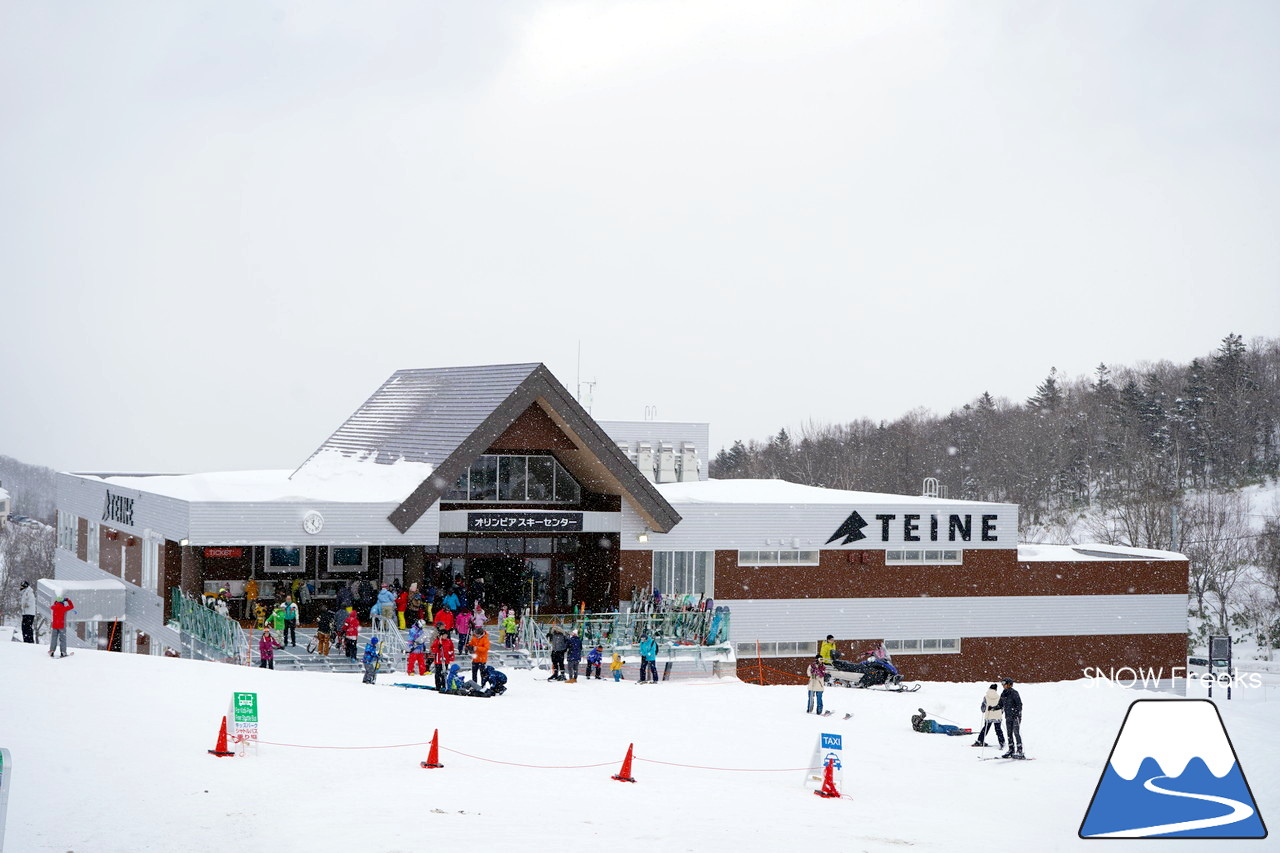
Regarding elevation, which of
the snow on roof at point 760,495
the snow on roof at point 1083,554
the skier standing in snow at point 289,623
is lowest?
the skier standing in snow at point 289,623

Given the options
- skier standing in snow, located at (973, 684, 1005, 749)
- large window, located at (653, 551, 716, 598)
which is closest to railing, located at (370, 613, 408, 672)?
large window, located at (653, 551, 716, 598)

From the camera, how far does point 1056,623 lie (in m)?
39.8

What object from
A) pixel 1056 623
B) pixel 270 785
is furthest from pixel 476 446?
pixel 1056 623

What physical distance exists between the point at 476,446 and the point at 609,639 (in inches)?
241

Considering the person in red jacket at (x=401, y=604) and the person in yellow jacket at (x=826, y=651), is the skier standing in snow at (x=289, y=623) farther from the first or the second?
the person in yellow jacket at (x=826, y=651)

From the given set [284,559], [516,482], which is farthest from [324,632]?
[516,482]

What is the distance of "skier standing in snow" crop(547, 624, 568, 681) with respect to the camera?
26703 mm

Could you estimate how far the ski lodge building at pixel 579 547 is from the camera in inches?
1257

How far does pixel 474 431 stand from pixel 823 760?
643 inches

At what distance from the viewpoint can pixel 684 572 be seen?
36.2 m

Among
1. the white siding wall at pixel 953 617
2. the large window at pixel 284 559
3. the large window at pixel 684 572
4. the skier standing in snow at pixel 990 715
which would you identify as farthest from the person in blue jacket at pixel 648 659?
the large window at pixel 284 559

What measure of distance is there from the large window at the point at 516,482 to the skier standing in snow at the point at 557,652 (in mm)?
8129

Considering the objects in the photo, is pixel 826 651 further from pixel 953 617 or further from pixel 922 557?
pixel 953 617

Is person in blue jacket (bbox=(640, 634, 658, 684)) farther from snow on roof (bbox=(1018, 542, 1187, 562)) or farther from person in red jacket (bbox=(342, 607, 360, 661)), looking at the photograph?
snow on roof (bbox=(1018, 542, 1187, 562))
